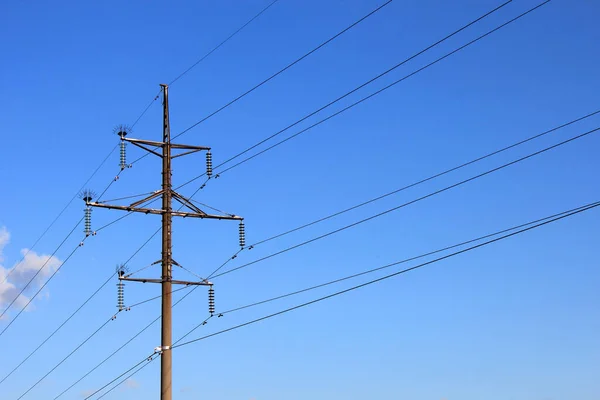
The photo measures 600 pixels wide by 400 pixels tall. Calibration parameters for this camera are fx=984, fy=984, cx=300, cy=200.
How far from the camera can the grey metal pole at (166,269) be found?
3572cm

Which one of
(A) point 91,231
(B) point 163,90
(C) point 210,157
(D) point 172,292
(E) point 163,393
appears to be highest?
(B) point 163,90

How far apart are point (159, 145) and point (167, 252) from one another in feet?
14.5

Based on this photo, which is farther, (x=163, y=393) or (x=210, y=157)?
(x=210, y=157)

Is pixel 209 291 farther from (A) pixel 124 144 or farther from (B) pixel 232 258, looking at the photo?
(A) pixel 124 144

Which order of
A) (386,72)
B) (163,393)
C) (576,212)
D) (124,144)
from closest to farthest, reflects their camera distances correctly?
1. (576,212)
2. (386,72)
3. (163,393)
4. (124,144)

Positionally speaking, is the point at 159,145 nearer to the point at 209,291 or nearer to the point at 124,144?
the point at 124,144

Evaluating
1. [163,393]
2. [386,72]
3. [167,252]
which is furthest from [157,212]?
[386,72]

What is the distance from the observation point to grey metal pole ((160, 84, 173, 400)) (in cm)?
3572

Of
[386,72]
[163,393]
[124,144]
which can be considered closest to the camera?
[386,72]

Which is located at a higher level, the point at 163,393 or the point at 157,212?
the point at 157,212

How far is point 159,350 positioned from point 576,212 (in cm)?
1685

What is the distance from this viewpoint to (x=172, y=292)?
3681cm

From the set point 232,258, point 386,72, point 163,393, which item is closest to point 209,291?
point 232,258

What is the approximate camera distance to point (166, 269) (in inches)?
1457
